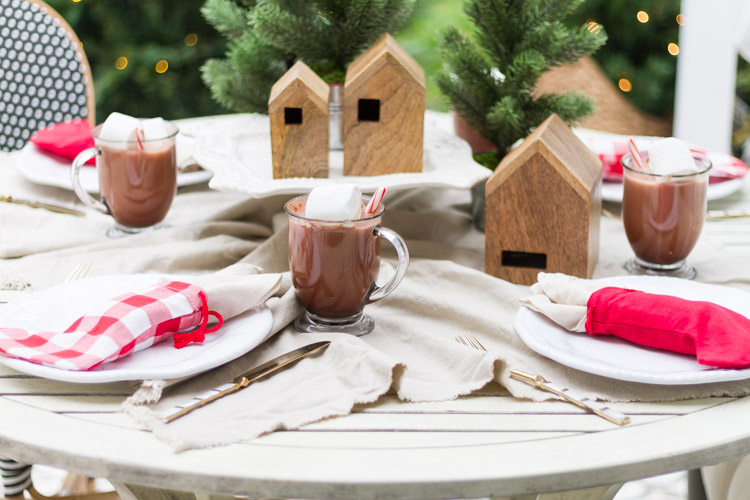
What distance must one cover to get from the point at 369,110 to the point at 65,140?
64 cm

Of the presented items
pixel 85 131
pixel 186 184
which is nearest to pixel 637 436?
pixel 186 184

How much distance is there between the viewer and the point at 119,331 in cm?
84

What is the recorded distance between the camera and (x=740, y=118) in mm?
3180

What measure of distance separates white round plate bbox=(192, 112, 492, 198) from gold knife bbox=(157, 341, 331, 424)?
307 millimetres

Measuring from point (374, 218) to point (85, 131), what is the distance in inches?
34.1

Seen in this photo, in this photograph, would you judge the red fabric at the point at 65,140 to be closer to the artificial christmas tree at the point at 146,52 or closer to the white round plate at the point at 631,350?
the white round plate at the point at 631,350

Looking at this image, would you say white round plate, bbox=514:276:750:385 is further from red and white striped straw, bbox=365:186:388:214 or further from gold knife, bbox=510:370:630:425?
red and white striped straw, bbox=365:186:388:214

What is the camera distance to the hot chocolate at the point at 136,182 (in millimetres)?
1262

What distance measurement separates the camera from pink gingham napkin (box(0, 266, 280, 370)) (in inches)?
32.9

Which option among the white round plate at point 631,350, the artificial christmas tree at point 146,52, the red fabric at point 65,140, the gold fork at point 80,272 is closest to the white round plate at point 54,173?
the red fabric at point 65,140

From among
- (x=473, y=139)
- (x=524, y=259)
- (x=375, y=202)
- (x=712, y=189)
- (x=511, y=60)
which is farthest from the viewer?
(x=473, y=139)

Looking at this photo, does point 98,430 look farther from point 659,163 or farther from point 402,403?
point 659,163

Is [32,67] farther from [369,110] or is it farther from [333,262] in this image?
[333,262]

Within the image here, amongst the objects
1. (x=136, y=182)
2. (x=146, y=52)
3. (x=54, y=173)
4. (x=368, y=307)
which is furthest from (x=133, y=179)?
(x=146, y=52)
